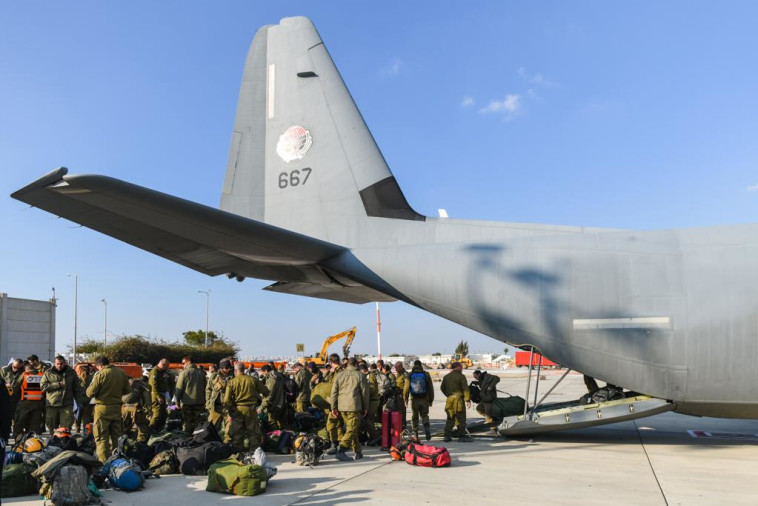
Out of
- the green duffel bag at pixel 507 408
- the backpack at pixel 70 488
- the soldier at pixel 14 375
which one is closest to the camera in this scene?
the backpack at pixel 70 488

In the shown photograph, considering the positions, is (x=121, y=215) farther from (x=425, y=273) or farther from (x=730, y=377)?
(x=730, y=377)

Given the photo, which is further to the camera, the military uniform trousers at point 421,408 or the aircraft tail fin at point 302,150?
the aircraft tail fin at point 302,150

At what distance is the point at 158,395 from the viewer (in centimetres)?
1062

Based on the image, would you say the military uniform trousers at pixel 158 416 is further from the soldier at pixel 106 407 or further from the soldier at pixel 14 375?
the soldier at pixel 14 375

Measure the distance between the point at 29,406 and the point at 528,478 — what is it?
29.3 feet

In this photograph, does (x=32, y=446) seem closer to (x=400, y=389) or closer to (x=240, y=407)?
(x=240, y=407)

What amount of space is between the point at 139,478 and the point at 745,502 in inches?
271

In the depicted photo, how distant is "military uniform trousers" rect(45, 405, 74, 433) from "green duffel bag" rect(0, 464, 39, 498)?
3521 mm

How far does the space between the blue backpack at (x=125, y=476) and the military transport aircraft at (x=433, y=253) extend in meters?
3.16

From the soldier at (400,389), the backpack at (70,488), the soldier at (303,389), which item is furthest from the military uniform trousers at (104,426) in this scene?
the soldier at (400,389)

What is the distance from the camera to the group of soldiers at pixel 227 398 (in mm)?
8555

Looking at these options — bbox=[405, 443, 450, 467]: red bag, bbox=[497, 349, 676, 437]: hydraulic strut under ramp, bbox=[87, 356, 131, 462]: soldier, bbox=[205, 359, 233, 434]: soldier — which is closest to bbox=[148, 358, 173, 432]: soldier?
bbox=[205, 359, 233, 434]: soldier

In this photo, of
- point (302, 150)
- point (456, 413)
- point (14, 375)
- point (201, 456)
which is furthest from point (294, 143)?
point (14, 375)

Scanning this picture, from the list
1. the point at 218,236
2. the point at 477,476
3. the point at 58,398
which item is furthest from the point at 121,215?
the point at 477,476
